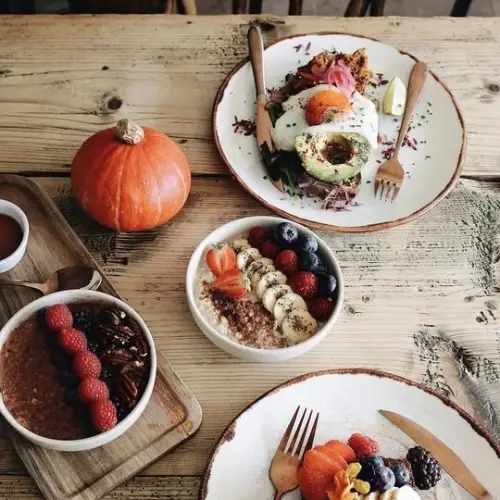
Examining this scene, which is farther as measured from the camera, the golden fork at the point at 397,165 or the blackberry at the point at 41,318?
the golden fork at the point at 397,165

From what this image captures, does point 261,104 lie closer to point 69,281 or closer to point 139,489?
point 69,281

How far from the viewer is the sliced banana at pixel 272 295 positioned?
1.32 metres

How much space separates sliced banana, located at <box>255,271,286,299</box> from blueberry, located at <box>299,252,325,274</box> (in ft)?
0.15

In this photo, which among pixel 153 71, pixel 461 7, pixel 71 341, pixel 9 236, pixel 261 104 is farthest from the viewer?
pixel 461 7

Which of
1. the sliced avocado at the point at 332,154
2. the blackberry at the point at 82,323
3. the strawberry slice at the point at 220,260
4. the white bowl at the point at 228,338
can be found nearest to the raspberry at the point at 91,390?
the blackberry at the point at 82,323

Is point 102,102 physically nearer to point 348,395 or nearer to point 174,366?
point 174,366

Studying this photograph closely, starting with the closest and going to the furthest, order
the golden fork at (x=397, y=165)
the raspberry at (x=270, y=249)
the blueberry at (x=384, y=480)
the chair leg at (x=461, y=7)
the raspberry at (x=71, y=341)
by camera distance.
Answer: the blueberry at (x=384, y=480) → the raspberry at (x=71, y=341) → the raspberry at (x=270, y=249) → the golden fork at (x=397, y=165) → the chair leg at (x=461, y=7)

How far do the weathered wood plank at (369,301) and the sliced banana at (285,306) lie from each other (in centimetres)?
9

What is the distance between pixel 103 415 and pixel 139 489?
0.15 metres

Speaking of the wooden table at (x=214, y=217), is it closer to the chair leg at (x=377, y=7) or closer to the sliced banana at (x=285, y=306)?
the sliced banana at (x=285, y=306)

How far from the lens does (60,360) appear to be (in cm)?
117

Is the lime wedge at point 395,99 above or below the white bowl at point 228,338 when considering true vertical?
above

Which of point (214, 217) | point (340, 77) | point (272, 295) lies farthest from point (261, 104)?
point (272, 295)

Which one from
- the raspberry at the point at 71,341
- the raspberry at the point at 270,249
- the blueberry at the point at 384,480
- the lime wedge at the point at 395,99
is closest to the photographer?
the blueberry at the point at 384,480
